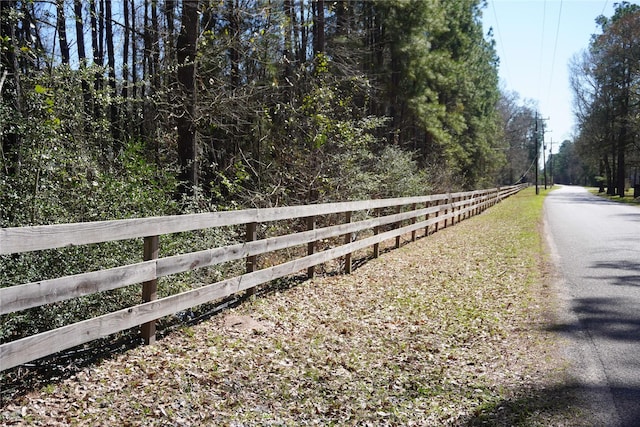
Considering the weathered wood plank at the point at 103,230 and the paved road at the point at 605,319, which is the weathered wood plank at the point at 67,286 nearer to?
the weathered wood plank at the point at 103,230

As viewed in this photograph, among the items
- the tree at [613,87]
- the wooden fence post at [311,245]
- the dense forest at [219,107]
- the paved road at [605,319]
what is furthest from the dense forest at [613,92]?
the wooden fence post at [311,245]

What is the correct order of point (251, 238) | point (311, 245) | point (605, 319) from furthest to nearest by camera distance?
1. point (311, 245)
2. point (251, 238)
3. point (605, 319)

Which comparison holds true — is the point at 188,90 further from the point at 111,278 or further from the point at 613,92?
the point at 613,92

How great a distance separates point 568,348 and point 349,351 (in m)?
2.15

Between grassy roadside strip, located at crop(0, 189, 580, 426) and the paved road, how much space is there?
0.82ft

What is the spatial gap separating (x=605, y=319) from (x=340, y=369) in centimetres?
345

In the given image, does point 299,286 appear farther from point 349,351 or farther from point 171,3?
point 171,3

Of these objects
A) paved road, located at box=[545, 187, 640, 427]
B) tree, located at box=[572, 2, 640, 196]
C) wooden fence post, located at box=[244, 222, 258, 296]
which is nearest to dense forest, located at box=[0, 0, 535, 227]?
wooden fence post, located at box=[244, 222, 258, 296]

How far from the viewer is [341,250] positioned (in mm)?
8492

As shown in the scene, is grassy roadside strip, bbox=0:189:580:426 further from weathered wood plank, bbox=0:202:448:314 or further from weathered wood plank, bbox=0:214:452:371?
weathered wood plank, bbox=0:202:448:314

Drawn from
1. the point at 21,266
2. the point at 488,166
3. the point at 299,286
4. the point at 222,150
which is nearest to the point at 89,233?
the point at 21,266

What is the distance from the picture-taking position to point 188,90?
8891 mm

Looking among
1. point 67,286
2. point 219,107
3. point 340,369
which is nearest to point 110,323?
point 67,286

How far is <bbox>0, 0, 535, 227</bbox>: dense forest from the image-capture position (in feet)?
20.3
